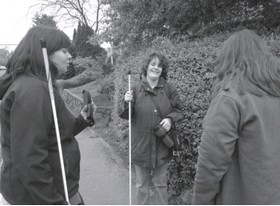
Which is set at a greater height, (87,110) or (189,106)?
(87,110)

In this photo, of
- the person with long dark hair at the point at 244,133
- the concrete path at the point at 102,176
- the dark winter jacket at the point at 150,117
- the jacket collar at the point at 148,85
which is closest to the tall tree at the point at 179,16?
the concrete path at the point at 102,176

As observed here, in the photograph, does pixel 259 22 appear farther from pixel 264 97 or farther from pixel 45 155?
pixel 45 155

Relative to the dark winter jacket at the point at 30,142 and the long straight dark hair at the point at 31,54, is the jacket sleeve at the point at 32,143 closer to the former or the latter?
the dark winter jacket at the point at 30,142

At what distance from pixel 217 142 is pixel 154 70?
6.22 ft

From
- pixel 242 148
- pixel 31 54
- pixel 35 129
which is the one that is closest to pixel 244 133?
pixel 242 148

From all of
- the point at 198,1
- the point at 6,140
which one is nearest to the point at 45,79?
the point at 6,140

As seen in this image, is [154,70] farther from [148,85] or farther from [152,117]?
[152,117]

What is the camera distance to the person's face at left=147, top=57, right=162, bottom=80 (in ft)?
12.2

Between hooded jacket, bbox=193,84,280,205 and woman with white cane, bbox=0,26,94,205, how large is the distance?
36.5 inches

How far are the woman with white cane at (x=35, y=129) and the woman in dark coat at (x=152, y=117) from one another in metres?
1.50

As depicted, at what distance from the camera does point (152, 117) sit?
3.62m

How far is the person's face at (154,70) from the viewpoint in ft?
12.2

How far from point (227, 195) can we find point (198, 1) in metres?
7.21

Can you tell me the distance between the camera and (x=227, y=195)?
6.75 feet
